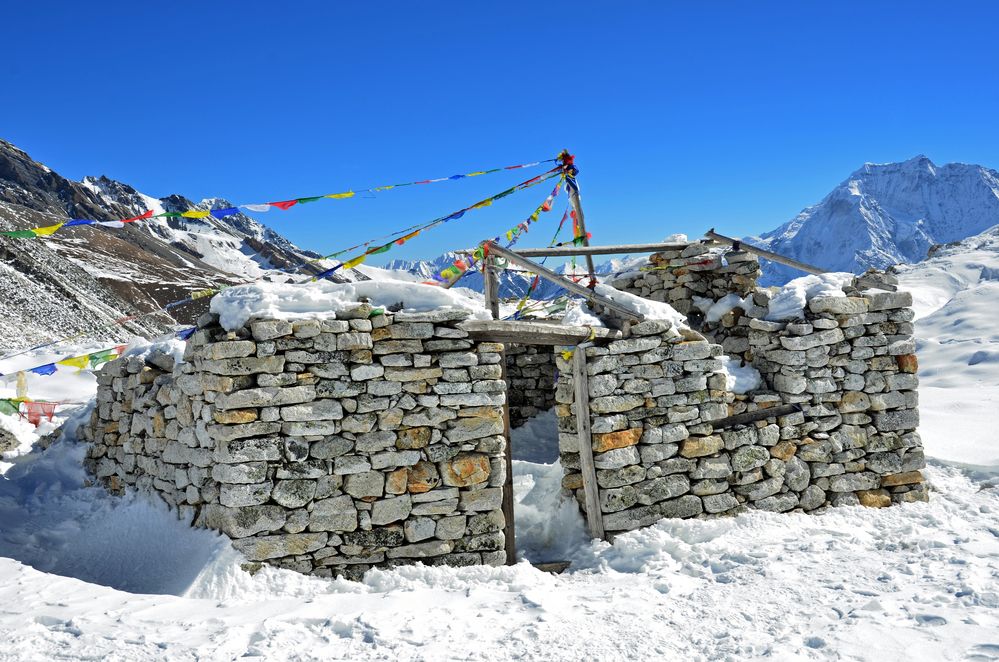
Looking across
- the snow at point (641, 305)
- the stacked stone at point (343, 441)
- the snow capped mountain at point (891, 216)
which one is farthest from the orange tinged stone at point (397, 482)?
the snow capped mountain at point (891, 216)

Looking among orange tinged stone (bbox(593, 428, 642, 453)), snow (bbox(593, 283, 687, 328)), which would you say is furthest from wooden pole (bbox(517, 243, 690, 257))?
orange tinged stone (bbox(593, 428, 642, 453))

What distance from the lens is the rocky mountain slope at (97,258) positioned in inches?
866

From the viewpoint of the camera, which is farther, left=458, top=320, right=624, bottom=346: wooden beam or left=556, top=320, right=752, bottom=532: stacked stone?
left=556, top=320, right=752, bottom=532: stacked stone

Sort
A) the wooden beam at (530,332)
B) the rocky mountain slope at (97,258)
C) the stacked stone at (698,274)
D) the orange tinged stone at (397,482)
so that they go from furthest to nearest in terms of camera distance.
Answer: the rocky mountain slope at (97,258) → the stacked stone at (698,274) → the wooden beam at (530,332) → the orange tinged stone at (397,482)

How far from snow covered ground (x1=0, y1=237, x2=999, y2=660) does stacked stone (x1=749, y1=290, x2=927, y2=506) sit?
0.37 meters

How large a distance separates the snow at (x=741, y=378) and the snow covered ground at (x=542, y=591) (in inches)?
51.5

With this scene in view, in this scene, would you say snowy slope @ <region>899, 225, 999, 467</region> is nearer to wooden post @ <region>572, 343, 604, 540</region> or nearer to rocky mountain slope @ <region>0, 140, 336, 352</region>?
wooden post @ <region>572, 343, 604, 540</region>

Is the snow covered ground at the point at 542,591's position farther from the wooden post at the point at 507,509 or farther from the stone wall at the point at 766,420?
the wooden post at the point at 507,509

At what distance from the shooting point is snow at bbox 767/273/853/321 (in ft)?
22.6

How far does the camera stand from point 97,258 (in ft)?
119

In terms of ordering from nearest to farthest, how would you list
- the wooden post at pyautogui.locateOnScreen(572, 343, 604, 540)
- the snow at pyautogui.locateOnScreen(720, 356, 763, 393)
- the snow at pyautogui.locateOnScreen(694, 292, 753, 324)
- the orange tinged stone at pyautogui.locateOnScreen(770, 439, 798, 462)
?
the wooden post at pyautogui.locateOnScreen(572, 343, 604, 540), the orange tinged stone at pyautogui.locateOnScreen(770, 439, 798, 462), the snow at pyautogui.locateOnScreen(720, 356, 763, 393), the snow at pyautogui.locateOnScreen(694, 292, 753, 324)

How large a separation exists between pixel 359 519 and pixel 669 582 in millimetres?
2476

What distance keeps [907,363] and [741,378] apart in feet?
5.91

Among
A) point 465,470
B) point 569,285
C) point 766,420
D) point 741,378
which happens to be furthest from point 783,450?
point 465,470
